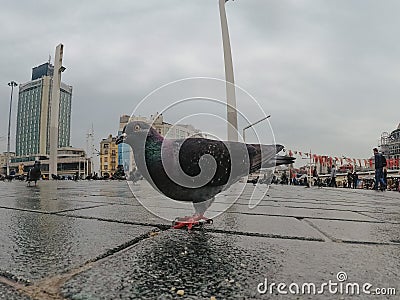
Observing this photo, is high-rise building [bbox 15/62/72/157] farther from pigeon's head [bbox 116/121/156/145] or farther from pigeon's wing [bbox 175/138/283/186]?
pigeon's wing [bbox 175/138/283/186]

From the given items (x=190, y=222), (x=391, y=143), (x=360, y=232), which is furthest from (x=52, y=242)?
(x=391, y=143)

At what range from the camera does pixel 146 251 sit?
1562 mm

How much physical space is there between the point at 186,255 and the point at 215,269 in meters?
0.26

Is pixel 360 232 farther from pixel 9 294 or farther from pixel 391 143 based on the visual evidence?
pixel 391 143

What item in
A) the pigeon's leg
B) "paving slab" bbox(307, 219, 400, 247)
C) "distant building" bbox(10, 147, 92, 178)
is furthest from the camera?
"distant building" bbox(10, 147, 92, 178)

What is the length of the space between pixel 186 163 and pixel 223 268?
1.06 meters

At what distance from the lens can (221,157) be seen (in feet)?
7.93

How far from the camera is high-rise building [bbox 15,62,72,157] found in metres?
62.9

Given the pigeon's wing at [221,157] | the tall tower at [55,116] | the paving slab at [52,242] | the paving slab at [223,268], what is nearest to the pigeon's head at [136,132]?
the pigeon's wing at [221,157]

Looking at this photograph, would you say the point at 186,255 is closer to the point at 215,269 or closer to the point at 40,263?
the point at 215,269

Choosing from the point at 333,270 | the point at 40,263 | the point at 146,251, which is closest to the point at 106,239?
the point at 146,251

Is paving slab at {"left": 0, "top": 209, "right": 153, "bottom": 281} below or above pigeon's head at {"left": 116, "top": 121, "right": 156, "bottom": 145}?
below

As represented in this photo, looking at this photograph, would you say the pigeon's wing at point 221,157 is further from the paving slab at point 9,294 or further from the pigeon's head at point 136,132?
the paving slab at point 9,294

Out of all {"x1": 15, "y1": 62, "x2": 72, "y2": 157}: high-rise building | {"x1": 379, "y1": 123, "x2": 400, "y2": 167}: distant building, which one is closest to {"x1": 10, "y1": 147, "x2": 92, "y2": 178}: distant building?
{"x1": 15, "y1": 62, "x2": 72, "y2": 157}: high-rise building
